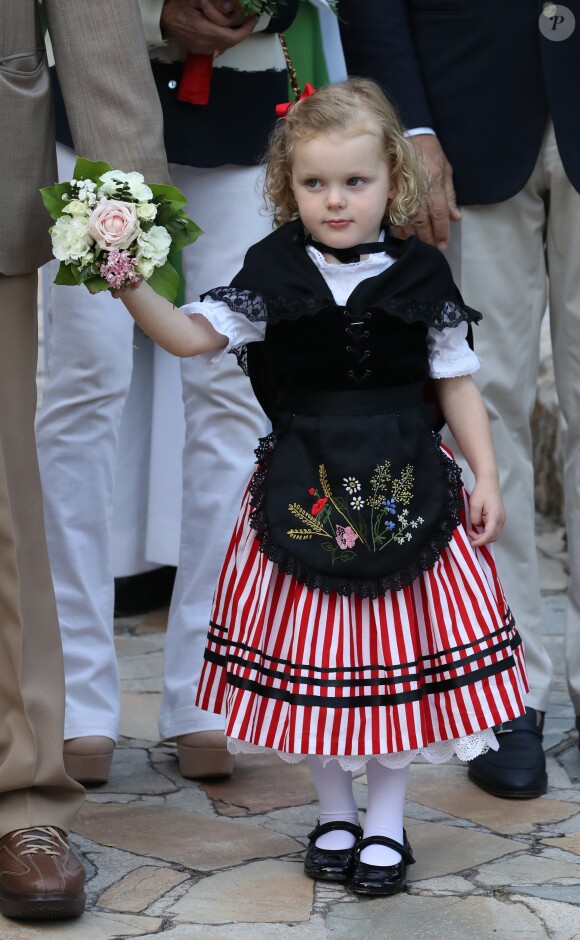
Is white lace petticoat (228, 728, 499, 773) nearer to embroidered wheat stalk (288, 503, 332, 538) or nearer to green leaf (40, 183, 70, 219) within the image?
embroidered wheat stalk (288, 503, 332, 538)

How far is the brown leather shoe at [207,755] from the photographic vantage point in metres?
2.92

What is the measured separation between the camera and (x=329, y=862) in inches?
95.7

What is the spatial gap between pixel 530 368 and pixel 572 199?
390 millimetres

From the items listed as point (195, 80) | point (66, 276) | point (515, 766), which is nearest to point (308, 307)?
point (66, 276)

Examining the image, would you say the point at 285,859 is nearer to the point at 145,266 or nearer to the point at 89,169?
the point at 145,266

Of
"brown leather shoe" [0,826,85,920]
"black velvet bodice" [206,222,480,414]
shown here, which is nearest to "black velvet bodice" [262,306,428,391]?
"black velvet bodice" [206,222,480,414]

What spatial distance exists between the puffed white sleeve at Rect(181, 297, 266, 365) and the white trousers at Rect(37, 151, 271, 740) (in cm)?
41

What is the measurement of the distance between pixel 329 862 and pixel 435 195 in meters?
1.34

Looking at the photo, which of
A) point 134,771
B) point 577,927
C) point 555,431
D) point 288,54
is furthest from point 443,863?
point 555,431

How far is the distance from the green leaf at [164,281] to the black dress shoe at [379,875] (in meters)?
1.02

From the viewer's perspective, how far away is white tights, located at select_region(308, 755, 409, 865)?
2434mm

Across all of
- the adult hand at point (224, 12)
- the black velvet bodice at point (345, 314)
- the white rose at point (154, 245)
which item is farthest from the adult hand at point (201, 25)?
the white rose at point (154, 245)

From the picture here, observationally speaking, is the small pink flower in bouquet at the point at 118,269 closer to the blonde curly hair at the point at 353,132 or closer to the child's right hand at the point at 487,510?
the blonde curly hair at the point at 353,132

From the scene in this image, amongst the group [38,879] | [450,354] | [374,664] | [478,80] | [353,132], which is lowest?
[38,879]
